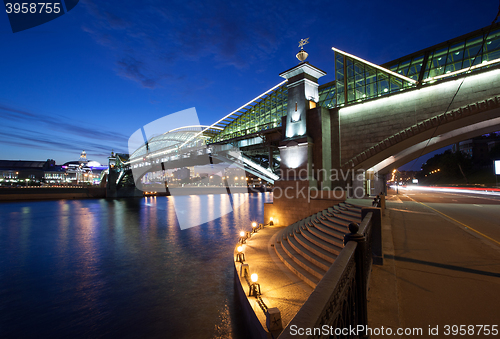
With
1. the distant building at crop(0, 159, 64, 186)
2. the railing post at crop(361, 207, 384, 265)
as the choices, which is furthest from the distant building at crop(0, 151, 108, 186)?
the railing post at crop(361, 207, 384, 265)

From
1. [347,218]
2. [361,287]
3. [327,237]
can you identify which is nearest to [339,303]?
[361,287]

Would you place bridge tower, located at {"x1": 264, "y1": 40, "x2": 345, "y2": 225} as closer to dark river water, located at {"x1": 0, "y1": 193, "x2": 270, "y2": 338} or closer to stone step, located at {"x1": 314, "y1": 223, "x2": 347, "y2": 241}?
dark river water, located at {"x1": 0, "y1": 193, "x2": 270, "y2": 338}

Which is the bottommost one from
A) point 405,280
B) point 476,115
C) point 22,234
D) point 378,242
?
point 22,234

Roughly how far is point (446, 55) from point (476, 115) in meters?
4.42

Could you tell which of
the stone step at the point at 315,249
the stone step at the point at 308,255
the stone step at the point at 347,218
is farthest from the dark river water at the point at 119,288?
the stone step at the point at 347,218

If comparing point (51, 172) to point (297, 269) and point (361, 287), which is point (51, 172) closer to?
point (297, 269)

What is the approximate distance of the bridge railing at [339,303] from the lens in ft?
4.79

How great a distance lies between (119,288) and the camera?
31.8 feet

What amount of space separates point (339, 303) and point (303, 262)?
20.7 feet

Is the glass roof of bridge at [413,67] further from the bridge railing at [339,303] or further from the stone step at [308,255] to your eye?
the bridge railing at [339,303]

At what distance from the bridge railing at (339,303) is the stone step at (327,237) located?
475 cm

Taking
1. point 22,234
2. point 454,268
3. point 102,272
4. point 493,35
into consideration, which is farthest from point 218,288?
point 22,234

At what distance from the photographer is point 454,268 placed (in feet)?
14.3

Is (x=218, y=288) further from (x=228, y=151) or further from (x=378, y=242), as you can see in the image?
(x=228, y=151)
